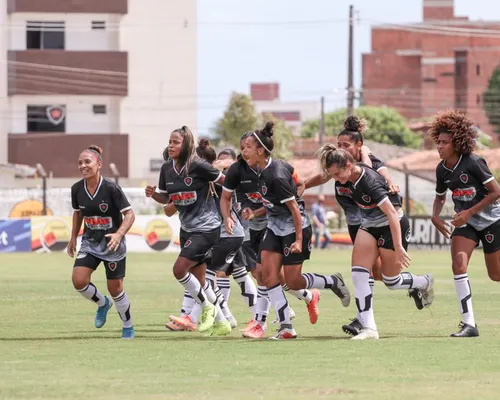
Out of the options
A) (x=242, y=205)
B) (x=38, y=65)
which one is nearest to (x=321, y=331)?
(x=242, y=205)

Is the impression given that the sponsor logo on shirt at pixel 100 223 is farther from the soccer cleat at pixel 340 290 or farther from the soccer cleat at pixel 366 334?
the soccer cleat at pixel 366 334

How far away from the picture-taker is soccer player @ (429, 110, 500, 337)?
14.8 meters

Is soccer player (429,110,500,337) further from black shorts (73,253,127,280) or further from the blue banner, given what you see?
the blue banner

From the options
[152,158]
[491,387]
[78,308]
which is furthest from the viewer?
[152,158]

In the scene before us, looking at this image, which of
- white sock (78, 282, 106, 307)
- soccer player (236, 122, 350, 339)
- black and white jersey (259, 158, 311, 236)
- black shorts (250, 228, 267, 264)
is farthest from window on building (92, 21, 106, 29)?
black and white jersey (259, 158, 311, 236)

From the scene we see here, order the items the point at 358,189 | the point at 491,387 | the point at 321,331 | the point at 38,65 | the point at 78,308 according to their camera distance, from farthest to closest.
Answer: the point at 38,65, the point at 78,308, the point at 321,331, the point at 358,189, the point at 491,387

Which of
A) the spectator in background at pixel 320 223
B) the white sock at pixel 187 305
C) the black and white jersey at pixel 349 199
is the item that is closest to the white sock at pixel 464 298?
the black and white jersey at pixel 349 199

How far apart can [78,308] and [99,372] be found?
349 inches

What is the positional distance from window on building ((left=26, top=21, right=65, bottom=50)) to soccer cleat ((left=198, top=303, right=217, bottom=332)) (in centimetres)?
5546

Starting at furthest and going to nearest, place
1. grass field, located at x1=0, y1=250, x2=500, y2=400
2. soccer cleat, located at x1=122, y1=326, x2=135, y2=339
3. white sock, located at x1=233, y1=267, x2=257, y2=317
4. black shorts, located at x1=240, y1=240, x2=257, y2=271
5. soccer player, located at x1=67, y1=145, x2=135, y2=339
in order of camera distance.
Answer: black shorts, located at x1=240, y1=240, x2=257, y2=271
white sock, located at x1=233, y1=267, x2=257, y2=317
soccer cleat, located at x1=122, y1=326, x2=135, y2=339
soccer player, located at x1=67, y1=145, x2=135, y2=339
grass field, located at x1=0, y1=250, x2=500, y2=400

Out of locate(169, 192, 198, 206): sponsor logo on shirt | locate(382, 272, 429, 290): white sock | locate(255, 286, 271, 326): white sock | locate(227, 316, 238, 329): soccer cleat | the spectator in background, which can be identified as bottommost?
the spectator in background

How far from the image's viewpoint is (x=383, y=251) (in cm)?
1485

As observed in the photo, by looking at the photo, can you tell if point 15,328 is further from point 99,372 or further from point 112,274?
point 99,372

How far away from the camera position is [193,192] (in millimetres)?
15539
